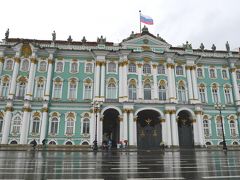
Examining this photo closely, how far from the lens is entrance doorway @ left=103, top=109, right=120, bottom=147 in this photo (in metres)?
40.1

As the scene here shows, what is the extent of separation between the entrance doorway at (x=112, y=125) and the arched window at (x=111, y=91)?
241 centimetres

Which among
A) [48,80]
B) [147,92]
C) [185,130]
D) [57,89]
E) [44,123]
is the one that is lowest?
[185,130]

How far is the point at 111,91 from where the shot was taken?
39.0 m

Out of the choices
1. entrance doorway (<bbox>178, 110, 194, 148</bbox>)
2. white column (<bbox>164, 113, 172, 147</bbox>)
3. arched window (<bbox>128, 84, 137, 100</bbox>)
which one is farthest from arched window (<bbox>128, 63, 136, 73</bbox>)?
entrance doorway (<bbox>178, 110, 194, 148</bbox>)

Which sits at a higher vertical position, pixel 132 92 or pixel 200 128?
pixel 132 92

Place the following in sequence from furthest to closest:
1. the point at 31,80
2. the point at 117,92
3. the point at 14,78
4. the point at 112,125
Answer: the point at 112,125
the point at 117,92
the point at 31,80
the point at 14,78

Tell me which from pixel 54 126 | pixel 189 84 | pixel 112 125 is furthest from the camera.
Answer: pixel 112 125

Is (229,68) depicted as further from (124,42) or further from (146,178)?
(146,178)

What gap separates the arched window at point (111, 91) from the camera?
38.6 metres

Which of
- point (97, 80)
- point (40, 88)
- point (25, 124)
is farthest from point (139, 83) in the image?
point (25, 124)

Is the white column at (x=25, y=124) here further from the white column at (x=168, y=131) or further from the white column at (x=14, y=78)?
the white column at (x=168, y=131)

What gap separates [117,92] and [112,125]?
8.37m

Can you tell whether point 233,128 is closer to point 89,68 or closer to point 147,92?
point 147,92

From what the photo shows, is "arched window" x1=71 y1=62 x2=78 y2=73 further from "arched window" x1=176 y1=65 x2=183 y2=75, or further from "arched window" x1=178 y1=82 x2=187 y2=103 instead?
"arched window" x1=178 y1=82 x2=187 y2=103
